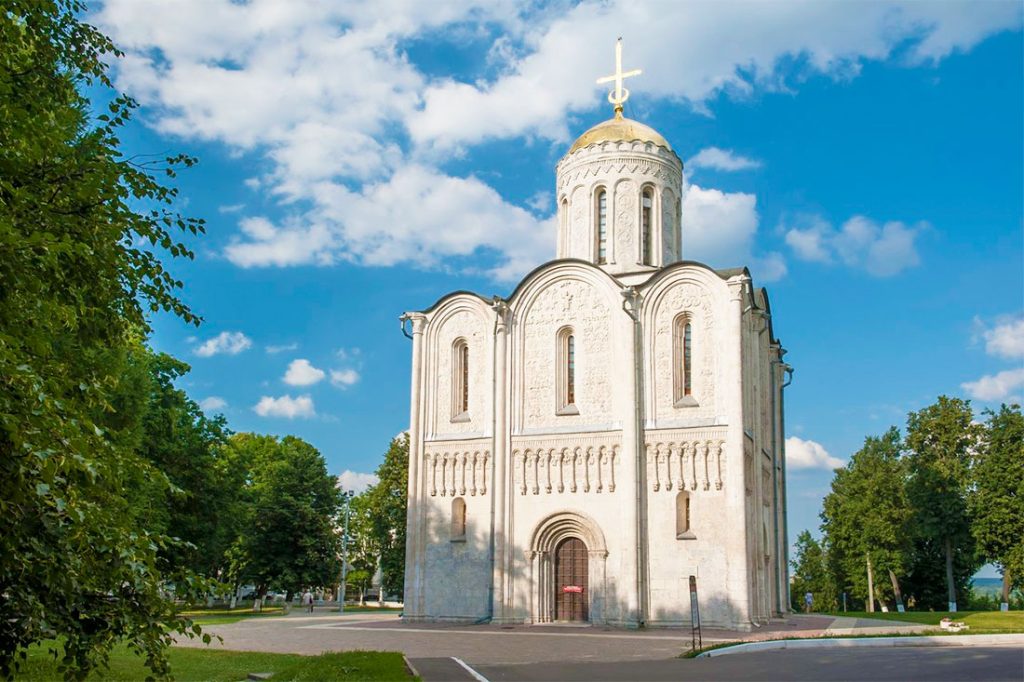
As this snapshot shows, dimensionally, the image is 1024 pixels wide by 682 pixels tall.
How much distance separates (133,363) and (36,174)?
1882cm

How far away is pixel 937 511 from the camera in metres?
43.1

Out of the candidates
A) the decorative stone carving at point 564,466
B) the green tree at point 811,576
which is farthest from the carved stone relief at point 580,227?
the green tree at point 811,576

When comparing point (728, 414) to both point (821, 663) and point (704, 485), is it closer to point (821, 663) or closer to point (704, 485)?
point (704, 485)

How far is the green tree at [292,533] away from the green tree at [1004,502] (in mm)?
29101

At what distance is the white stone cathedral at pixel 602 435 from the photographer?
26.7 meters

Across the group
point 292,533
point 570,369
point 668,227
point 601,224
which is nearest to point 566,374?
point 570,369

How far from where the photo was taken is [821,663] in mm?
15414

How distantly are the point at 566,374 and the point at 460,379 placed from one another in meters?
3.89

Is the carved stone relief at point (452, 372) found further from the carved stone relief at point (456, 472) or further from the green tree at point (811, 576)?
the green tree at point (811, 576)

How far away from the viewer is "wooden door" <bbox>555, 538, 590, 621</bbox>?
28.1 meters

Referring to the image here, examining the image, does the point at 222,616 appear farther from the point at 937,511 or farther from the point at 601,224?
the point at 937,511

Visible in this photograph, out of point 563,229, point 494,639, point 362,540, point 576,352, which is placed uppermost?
point 563,229

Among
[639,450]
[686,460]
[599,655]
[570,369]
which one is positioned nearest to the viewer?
[599,655]

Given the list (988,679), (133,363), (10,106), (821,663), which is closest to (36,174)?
(10,106)
